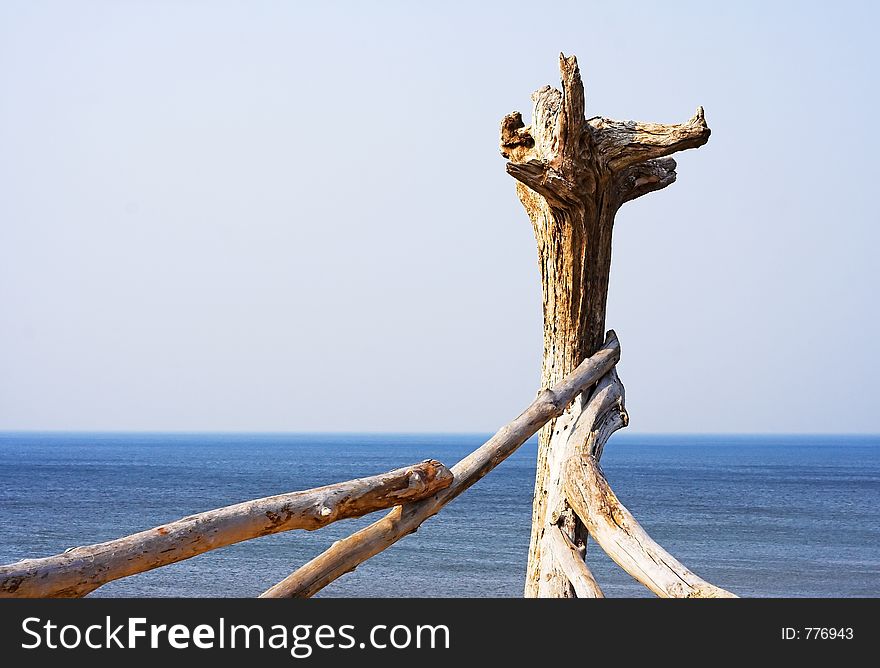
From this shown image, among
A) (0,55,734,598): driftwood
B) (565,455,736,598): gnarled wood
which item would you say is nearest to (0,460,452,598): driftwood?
(0,55,734,598): driftwood

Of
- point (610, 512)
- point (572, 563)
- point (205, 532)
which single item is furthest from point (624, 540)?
point (205, 532)

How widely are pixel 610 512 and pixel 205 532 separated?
78.1 inches

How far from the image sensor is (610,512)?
4594 millimetres

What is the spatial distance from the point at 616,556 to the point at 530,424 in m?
0.77

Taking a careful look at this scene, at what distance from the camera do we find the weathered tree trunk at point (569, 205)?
4.68 m

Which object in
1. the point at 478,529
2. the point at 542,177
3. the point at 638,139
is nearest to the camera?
the point at 542,177

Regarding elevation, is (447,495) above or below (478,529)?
above

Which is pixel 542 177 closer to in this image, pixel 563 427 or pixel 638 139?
pixel 638 139

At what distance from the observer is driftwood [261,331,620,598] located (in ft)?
13.2

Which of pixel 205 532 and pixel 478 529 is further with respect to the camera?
pixel 478 529

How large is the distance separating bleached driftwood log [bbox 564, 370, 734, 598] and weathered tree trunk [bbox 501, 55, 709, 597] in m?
0.10
